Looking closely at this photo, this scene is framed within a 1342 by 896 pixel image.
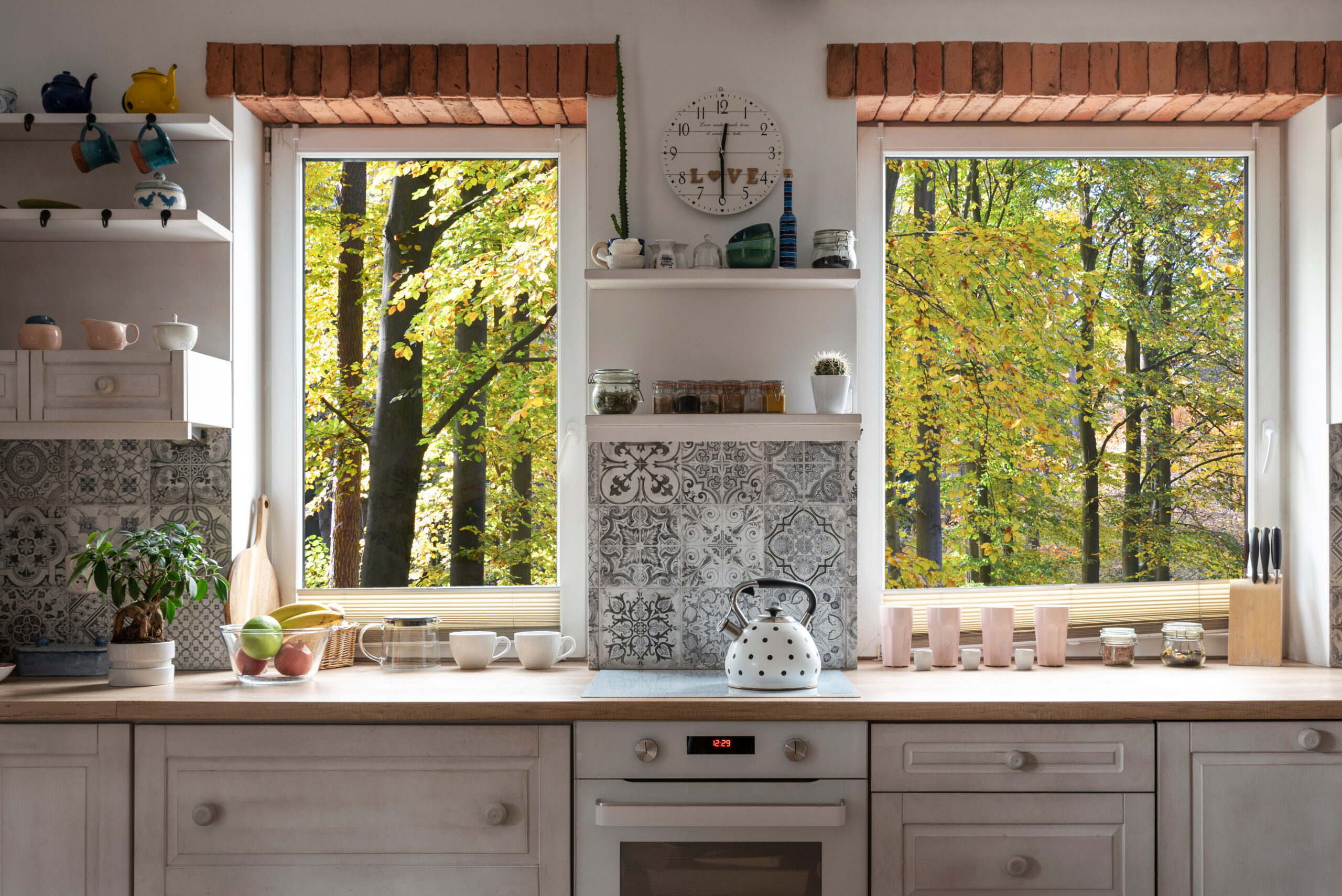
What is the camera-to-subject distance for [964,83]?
252 cm

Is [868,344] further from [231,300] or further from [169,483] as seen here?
[169,483]

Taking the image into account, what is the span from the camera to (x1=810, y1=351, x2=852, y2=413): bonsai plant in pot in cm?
234

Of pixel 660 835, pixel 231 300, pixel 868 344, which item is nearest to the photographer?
pixel 660 835

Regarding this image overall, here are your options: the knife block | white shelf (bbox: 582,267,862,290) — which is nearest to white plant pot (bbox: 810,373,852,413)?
white shelf (bbox: 582,267,862,290)

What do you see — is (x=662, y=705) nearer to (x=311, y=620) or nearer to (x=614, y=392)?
(x=614, y=392)

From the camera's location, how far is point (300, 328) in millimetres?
2734

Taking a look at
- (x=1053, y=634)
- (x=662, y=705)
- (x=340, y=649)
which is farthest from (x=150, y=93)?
(x=1053, y=634)

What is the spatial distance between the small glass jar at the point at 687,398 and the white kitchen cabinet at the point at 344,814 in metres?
0.81

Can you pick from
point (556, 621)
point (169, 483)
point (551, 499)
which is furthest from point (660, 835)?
point (169, 483)

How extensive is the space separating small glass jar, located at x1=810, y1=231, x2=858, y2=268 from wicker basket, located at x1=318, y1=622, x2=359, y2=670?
5.06 ft

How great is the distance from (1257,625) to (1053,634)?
0.54 meters

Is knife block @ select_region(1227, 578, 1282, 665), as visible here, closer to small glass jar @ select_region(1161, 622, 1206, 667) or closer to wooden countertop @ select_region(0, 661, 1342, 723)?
small glass jar @ select_region(1161, 622, 1206, 667)

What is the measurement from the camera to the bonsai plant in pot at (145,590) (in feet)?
7.34

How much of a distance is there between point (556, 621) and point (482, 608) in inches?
8.5
